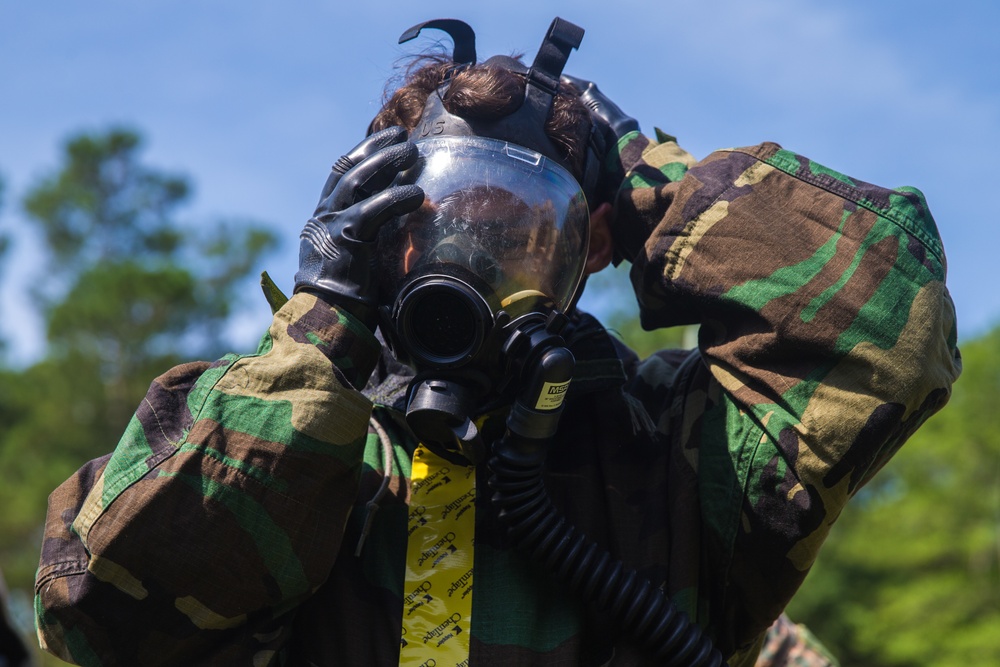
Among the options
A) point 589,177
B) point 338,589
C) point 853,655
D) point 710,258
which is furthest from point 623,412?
point 853,655

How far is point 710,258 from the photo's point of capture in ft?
7.29

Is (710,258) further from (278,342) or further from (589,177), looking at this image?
(278,342)

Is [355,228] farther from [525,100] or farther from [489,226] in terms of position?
[525,100]

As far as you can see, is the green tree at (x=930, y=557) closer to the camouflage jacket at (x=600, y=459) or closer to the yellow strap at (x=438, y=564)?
the camouflage jacket at (x=600, y=459)

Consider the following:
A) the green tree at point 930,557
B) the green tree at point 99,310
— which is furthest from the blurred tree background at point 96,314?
the green tree at point 930,557

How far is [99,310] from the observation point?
25531 mm

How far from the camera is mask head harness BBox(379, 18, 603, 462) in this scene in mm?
2039

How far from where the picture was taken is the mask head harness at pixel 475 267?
80.3 inches

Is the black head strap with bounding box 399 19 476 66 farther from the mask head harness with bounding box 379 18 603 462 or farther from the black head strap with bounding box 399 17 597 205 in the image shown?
the mask head harness with bounding box 379 18 603 462

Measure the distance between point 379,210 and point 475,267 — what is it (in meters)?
0.21

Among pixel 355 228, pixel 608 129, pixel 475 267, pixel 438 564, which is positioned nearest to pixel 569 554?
pixel 438 564

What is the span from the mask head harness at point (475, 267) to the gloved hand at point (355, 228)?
0.04 m

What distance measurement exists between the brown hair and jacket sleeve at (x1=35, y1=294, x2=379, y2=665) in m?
0.60

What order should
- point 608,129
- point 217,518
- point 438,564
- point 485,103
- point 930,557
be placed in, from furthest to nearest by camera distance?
point 930,557 < point 608,129 < point 485,103 < point 438,564 < point 217,518
